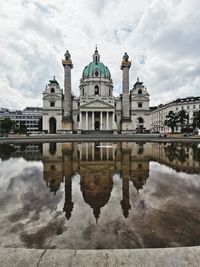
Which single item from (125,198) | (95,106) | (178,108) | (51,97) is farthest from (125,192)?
(178,108)

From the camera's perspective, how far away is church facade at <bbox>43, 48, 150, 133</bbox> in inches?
3073

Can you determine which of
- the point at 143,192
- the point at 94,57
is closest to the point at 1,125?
the point at 94,57

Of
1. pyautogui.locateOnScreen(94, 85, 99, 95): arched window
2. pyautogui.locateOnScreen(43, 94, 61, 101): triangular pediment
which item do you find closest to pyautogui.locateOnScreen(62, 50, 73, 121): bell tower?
pyautogui.locateOnScreen(43, 94, 61, 101): triangular pediment

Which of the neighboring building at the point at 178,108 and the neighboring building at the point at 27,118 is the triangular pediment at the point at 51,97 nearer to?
the neighboring building at the point at 178,108

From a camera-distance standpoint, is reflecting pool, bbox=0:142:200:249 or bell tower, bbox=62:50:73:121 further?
bell tower, bbox=62:50:73:121

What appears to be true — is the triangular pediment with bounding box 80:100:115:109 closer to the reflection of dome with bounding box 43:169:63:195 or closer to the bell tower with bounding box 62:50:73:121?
the bell tower with bounding box 62:50:73:121

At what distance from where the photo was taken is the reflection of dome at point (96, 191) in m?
7.74

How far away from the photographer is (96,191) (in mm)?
9234

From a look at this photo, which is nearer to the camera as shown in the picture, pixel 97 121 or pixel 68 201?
pixel 68 201

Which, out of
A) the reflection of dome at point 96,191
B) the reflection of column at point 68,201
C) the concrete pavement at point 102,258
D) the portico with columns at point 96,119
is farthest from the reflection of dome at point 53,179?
the portico with columns at point 96,119

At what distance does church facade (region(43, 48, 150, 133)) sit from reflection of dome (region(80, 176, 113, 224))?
6472 centimetres

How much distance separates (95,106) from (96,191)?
6994cm

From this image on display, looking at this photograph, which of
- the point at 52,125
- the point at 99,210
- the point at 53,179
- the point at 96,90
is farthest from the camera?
the point at 96,90

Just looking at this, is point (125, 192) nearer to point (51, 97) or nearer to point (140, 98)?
point (51, 97)
